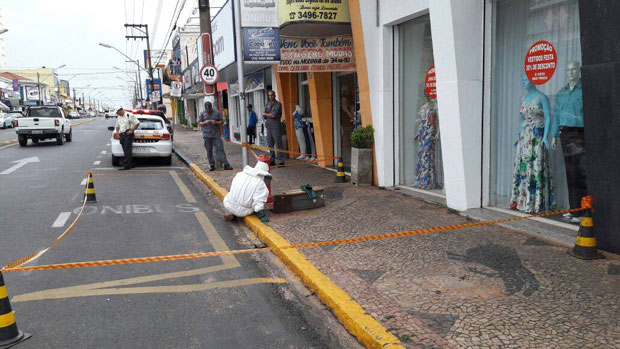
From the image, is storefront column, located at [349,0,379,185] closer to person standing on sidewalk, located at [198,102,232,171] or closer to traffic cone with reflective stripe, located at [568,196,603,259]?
person standing on sidewalk, located at [198,102,232,171]

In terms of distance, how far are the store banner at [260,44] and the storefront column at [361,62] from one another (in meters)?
1.62

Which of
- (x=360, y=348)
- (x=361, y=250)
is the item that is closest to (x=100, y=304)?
(x=360, y=348)

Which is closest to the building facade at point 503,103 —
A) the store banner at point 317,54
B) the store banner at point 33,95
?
the store banner at point 317,54

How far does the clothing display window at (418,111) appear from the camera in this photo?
337 inches

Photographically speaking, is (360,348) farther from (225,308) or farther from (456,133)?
(456,133)

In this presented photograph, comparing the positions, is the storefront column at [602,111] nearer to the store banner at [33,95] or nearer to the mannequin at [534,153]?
the mannequin at [534,153]

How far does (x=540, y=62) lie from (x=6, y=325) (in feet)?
21.6

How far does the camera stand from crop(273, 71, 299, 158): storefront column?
1512cm

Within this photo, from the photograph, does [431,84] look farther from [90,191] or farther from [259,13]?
[90,191]

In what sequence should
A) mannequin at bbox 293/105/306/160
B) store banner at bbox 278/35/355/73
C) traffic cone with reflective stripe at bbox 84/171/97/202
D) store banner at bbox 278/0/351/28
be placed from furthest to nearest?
mannequin at bbox 293/105/306/160 < store banner at bbox 278/35/355/73 < store banner at bbox 278/0/351/28 < traffic cone with reflective stripe at bbox 84/171/97/202

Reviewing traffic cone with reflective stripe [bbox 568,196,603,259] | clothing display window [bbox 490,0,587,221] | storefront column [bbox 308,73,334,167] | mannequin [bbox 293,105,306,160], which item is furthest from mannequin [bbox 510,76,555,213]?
mannequin [bbox 293,105,306,160]

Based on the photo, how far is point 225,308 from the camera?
165 inches

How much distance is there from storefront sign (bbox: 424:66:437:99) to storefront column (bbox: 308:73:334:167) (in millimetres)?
4107

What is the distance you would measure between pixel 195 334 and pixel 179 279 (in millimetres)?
1317
